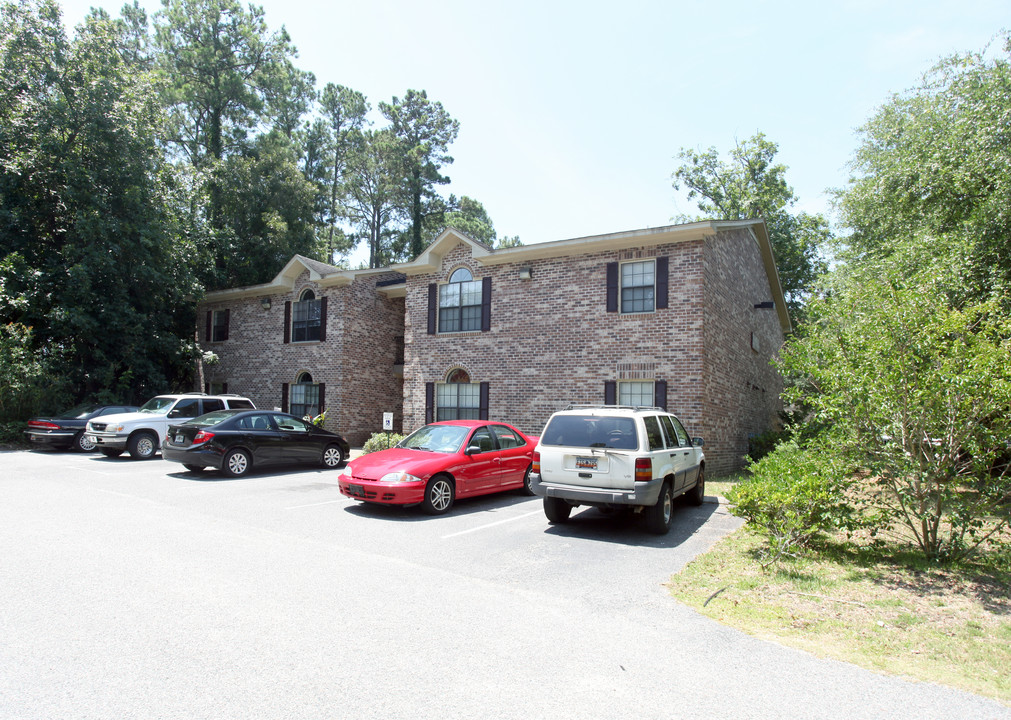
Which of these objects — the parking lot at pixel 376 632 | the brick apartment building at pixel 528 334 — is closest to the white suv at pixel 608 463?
the parking lot at pixel 376 632

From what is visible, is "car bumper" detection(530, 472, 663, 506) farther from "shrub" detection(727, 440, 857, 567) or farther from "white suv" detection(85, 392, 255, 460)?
"white suv" detection(85, 392, 255, 460)

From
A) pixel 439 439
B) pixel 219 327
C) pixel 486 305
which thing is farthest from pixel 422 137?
pixel 439 439

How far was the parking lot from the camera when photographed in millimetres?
3461

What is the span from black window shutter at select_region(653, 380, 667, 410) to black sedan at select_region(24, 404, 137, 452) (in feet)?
48.4

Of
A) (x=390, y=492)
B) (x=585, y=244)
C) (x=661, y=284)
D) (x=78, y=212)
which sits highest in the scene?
(x=78, y=212)

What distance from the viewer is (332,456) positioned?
15195mm

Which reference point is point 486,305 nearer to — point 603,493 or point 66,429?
point 603,493

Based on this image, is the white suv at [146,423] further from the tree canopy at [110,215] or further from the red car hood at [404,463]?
the red car hood at [404,463]

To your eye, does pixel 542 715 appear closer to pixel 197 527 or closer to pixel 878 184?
pixel 197 527

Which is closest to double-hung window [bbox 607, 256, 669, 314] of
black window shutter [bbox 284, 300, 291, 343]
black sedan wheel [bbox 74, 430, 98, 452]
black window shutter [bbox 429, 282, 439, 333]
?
black window shutter [bbox 429, 282, 439, 333]

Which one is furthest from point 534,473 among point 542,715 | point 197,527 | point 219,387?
point 219,387

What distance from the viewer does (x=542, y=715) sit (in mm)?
3320

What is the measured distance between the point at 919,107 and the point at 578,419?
13.0 m

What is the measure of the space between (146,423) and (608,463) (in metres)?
13.7
